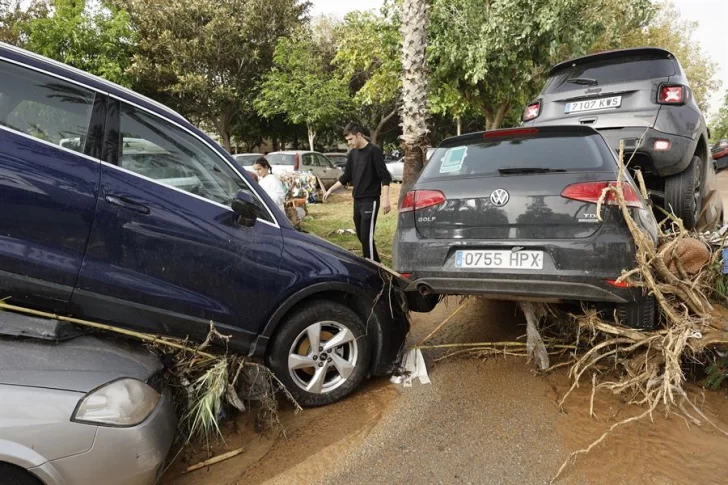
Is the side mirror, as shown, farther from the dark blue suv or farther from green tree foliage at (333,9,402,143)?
green tree foliage at (333,9,402,143)

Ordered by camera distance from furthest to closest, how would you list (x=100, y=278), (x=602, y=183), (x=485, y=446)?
(x=602, y=183) < (x=485, y=446) < (x=100, y=278)

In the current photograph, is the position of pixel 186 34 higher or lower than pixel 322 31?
lower

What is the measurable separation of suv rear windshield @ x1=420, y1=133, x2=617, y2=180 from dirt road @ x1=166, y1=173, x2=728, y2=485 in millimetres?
1517

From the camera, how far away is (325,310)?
3.09 metres

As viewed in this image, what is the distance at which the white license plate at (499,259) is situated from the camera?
295 cm

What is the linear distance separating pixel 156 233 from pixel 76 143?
588 mm

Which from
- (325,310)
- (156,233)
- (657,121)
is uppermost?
(657,121)

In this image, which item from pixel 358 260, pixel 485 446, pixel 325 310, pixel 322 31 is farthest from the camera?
pixel 322 31

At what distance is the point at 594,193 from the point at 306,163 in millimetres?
15290

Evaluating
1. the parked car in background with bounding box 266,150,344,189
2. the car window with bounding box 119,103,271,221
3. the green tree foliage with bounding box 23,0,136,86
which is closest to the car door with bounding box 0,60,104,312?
the car window with bounding box 119,103,271,221

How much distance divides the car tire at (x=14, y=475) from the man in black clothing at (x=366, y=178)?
388cm

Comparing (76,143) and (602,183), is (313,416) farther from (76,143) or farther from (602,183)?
(602,183)

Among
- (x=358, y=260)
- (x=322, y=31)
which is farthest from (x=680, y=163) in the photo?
(x=322, y=31)

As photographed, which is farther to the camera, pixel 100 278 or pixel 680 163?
pixel 680 163
